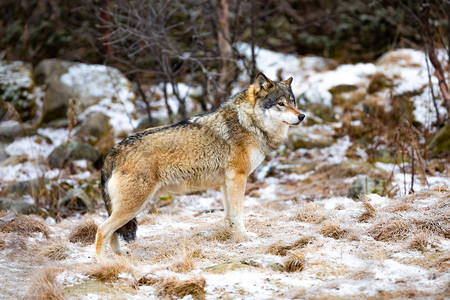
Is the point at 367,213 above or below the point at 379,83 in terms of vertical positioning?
below

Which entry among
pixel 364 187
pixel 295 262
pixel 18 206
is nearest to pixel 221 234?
pixel 295 262

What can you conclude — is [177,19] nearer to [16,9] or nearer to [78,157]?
[78,157]

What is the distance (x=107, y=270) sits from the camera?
452 cm

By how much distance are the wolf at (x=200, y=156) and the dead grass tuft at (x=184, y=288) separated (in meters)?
1.50

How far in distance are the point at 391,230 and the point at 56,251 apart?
4.22 metres

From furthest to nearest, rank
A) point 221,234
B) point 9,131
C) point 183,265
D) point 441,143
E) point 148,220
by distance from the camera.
Result: 1. point 9,131
2. point 441,143
3. point 148,220
4. point 221,234
5. point 183,265

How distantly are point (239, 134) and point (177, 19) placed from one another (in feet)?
34.5

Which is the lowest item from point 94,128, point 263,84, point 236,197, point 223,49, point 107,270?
point 107,270

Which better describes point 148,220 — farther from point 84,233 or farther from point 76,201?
point 76,201

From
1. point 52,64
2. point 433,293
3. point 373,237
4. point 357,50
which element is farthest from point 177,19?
point 433,293

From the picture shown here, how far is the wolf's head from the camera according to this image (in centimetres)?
614

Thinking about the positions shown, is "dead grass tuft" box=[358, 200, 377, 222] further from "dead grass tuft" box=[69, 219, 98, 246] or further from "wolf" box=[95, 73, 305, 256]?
"dead grass tuft" box=[69, 219, 98, 246]

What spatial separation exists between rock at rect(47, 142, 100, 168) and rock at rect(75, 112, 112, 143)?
191cm

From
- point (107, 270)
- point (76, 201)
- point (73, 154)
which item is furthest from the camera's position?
point (73, 154)
